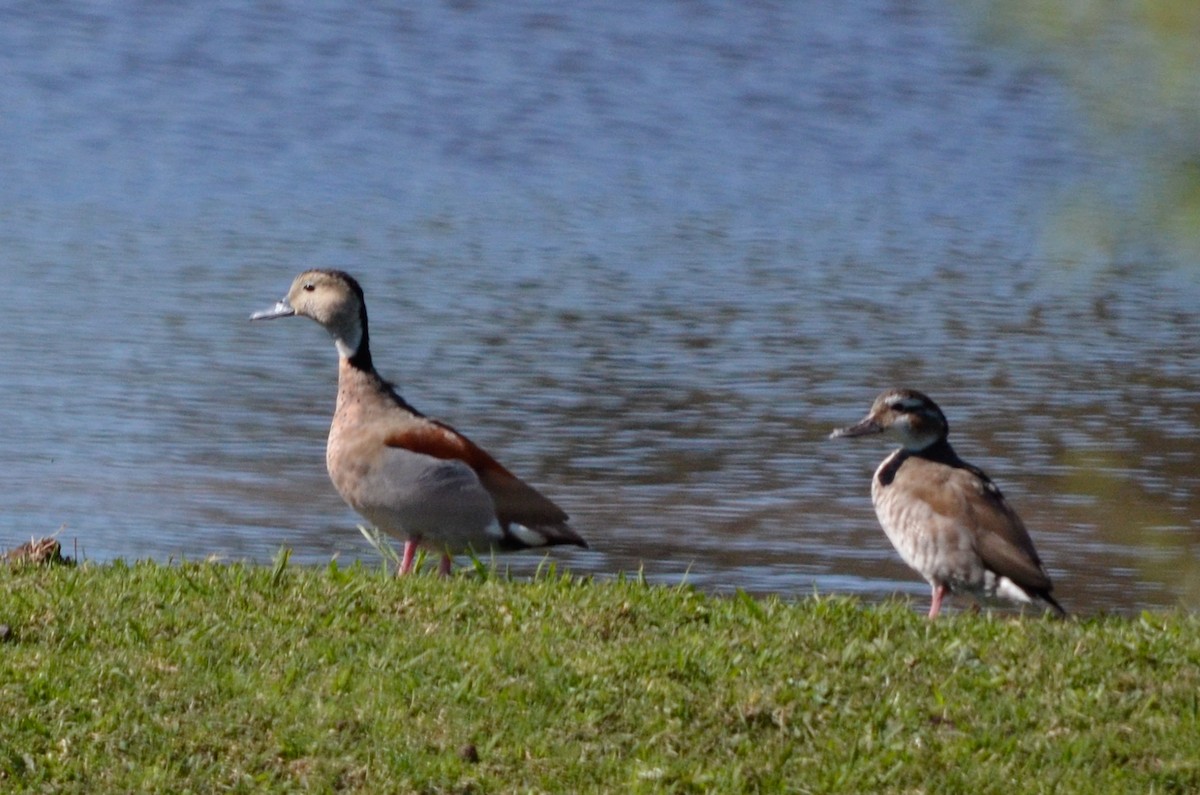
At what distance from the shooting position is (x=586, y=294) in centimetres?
1563

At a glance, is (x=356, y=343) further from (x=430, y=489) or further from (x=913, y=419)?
(x=913, y=419)

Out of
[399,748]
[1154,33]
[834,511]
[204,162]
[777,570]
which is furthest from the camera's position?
[204,162]

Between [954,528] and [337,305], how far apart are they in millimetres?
3118

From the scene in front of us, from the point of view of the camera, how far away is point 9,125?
2144 centimetres

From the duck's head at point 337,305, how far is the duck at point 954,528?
2524 mm

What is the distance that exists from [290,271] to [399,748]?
10007 millimetres

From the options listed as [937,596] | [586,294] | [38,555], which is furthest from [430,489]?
[586,294]

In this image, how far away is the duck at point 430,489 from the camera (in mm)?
8766

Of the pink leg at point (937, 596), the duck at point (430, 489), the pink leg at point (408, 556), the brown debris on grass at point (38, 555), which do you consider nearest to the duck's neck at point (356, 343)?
the duck at point (430, 489)

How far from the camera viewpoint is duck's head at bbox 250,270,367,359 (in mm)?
9531

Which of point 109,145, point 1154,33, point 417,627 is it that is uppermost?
point 1154,33

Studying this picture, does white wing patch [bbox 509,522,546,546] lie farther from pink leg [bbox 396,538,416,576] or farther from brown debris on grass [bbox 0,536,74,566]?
brown debris on grass [bbox 0,536,74,566]

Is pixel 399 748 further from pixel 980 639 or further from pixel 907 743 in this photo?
pixel 980 639

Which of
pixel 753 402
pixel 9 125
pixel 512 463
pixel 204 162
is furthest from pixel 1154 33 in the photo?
pixel 9 125
